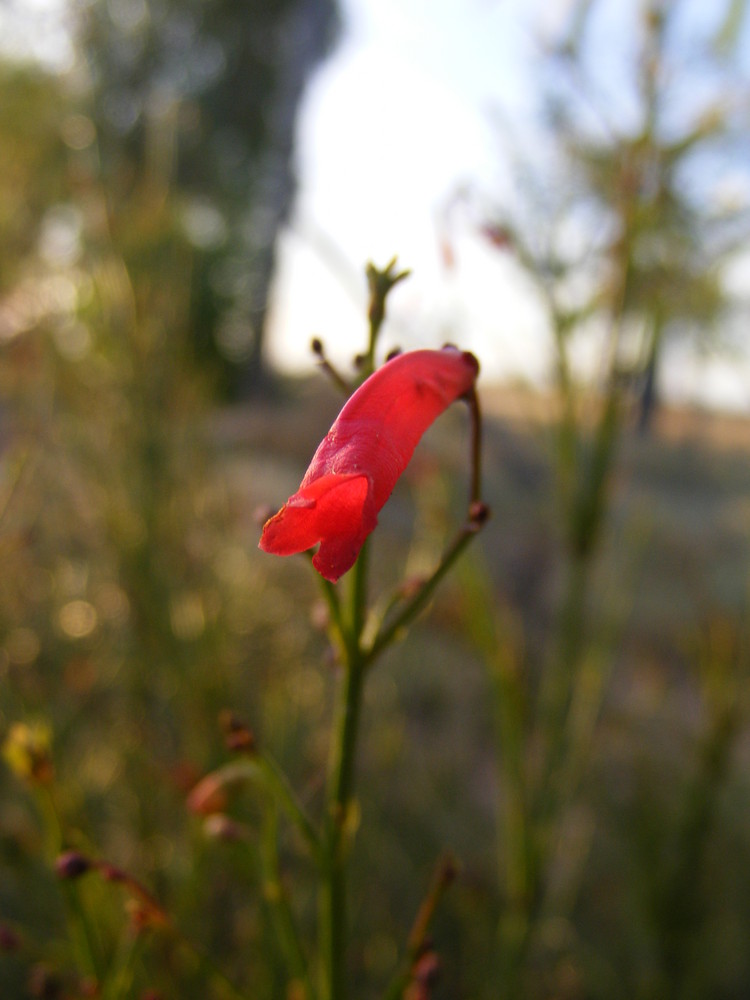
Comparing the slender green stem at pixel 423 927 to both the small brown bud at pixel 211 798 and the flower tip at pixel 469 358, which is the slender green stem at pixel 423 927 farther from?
the flower tip at pixel 469 358

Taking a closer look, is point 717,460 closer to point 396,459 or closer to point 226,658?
point 226,658

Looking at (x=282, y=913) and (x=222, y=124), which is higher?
(x=222, y=124)

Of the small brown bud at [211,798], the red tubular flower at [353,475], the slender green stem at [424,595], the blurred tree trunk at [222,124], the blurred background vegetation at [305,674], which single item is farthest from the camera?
the blurred tree trunk at [222,124]

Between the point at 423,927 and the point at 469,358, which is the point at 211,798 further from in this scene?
the point at 469,358

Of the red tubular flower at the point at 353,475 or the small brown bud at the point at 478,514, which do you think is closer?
the red tubular flower at the point at 353,475

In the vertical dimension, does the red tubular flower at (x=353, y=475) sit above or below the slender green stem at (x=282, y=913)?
above

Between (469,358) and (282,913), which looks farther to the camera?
(282,913)

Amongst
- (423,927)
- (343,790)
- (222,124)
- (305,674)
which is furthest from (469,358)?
(222,124)

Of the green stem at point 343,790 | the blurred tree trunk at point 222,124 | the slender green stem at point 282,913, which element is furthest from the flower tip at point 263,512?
the blurred tree trunk at point 222,124
